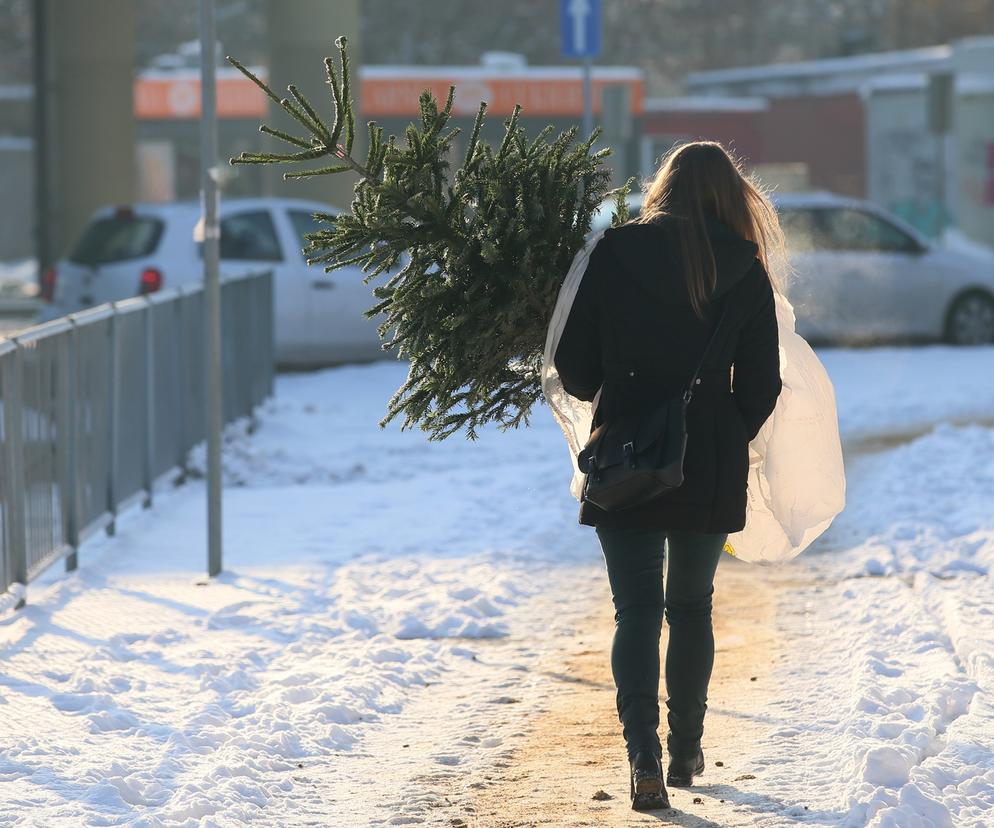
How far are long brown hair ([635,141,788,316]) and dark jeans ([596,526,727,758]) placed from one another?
60 cm

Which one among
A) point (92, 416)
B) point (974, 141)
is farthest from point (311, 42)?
point (974, 141)

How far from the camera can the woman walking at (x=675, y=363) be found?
449 centimetres

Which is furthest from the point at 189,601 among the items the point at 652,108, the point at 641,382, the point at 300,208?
the point at 652,108

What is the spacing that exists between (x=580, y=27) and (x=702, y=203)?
1267 centimetres

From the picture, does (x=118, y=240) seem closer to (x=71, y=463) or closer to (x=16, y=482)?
(x=71, y=463)

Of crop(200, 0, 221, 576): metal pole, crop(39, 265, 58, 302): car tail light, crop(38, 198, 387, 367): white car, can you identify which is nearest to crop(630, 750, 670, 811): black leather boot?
crop(200, 0, 221, 576): metal pole

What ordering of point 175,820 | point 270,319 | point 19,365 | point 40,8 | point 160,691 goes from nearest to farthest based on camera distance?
point 175,820
point 160,691
point 19,365
point 270,319
point 40,8

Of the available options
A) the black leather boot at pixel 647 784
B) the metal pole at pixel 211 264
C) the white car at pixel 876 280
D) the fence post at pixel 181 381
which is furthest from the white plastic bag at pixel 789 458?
the white car at pixel 876 280

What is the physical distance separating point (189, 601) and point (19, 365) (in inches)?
45.2

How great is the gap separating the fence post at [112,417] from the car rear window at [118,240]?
20.0ft

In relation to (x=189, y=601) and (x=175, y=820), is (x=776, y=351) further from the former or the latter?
(x=189, y=601)

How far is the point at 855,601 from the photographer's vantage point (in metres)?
7.21

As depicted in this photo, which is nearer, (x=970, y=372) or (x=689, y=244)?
(x=689, y=244)

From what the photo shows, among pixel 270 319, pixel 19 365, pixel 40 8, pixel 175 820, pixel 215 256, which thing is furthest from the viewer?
pixel 40 8
